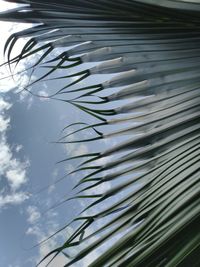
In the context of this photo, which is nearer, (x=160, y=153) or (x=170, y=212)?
(x=170, y=212)

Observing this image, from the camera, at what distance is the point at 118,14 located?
4.08 ft

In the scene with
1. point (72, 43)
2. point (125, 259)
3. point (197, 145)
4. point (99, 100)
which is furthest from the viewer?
point (72, 43)

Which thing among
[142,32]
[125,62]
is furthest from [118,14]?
[125,62]

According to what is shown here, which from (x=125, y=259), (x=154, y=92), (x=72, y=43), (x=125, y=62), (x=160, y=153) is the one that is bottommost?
(x=125, y=259)

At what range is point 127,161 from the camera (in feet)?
3.21

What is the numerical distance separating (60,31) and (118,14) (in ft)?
0.58

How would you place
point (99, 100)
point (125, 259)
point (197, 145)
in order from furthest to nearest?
point (99, 100) → point (197, 145) → point (125, 259)

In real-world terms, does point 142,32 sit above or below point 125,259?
above

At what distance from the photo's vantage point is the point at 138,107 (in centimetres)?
105

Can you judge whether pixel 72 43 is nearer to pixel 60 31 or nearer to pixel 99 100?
pixel 60 31

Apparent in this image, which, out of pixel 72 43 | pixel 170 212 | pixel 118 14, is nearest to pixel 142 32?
pixel 118 14

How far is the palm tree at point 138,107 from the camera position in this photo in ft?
2.55

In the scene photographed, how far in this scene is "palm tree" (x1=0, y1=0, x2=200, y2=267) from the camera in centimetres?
78

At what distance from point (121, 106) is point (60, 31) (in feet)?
1.01
